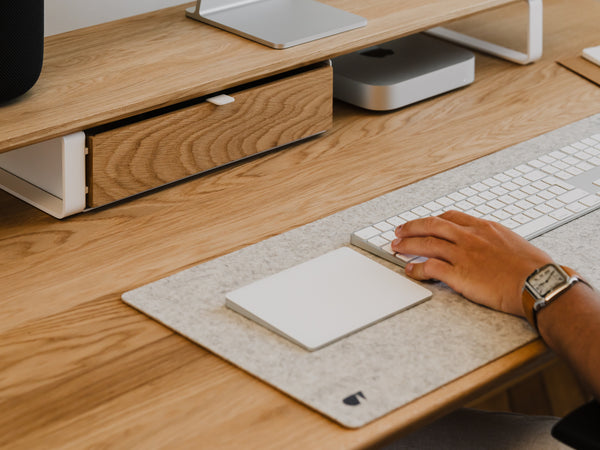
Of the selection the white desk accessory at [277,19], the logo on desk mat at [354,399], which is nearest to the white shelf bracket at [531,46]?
the white desk accessory at [277,19]

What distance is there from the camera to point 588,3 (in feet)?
6.05

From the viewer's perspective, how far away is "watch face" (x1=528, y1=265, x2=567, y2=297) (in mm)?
866

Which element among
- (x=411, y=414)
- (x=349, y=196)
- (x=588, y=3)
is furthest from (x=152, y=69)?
(x=588, y=3)

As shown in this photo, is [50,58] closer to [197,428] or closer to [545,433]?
[197,428]

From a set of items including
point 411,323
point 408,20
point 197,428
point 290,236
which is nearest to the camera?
point 197,428

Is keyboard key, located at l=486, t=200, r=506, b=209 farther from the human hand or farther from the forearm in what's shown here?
the forearm

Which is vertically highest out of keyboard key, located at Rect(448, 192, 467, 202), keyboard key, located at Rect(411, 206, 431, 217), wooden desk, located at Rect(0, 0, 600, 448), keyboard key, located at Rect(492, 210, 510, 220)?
keyboard key, located at Rect(492, 210, 510, 220)

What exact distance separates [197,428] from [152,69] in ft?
1.92

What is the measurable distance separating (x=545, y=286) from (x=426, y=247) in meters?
0.14

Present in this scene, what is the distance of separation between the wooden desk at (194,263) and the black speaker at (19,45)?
89 millimetres

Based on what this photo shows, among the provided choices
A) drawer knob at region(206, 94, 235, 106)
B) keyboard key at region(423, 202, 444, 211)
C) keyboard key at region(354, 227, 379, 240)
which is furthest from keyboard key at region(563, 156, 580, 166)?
drawer knob at region(206, 94, 235, 106)

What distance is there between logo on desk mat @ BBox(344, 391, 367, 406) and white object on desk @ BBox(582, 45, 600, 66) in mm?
967

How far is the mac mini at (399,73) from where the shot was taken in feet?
4.52

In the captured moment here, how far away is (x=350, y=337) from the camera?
0.84m
